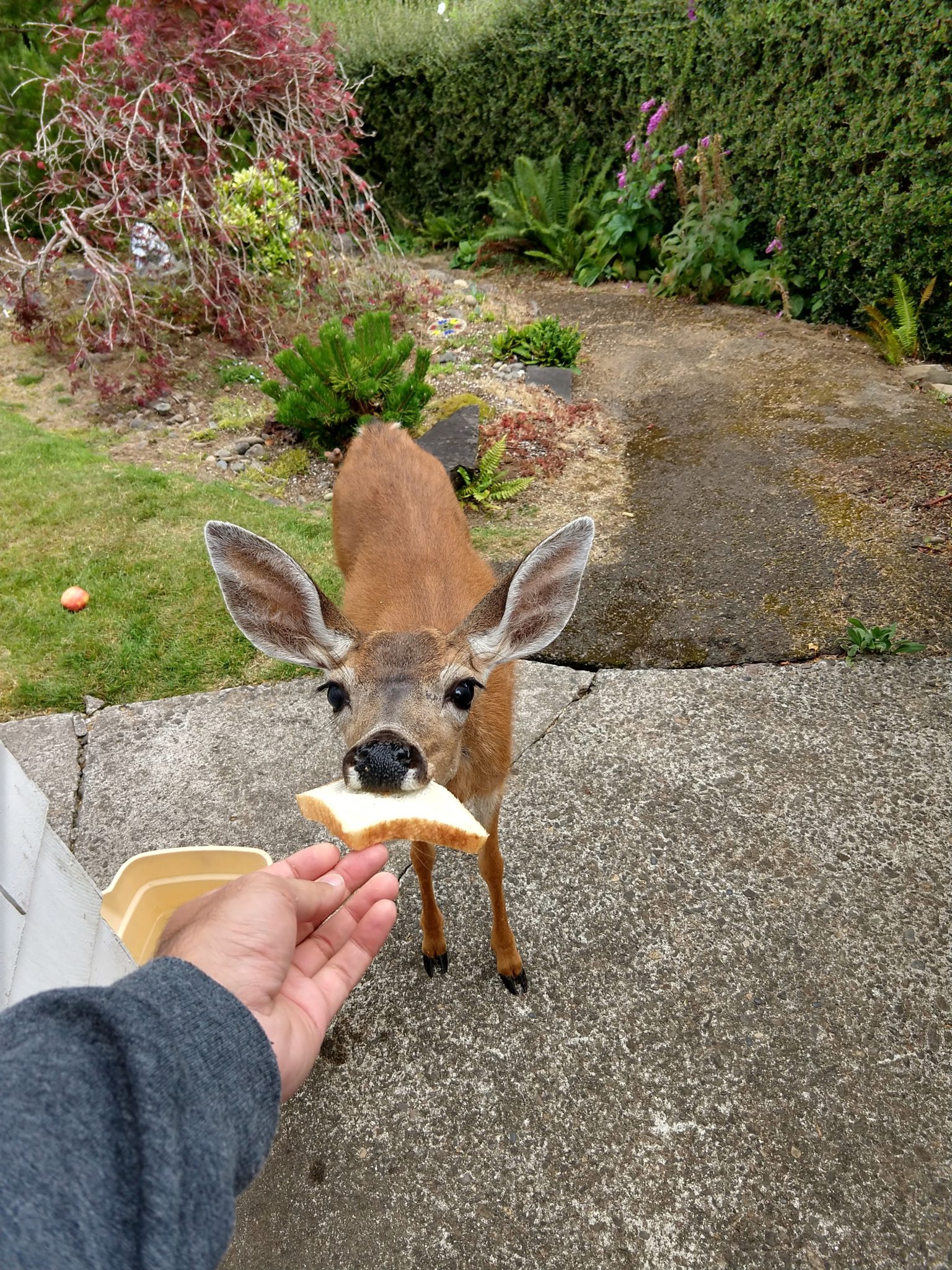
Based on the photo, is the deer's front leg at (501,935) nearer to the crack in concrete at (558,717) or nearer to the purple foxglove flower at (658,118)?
the crack in concrete at (558,717)

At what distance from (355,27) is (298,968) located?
15.4 m

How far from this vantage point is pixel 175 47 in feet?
21.9

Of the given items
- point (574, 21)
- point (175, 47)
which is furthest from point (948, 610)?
point (574, 21)

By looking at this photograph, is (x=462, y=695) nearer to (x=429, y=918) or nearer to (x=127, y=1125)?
(x=429, y=918)

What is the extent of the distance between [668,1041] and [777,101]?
906 cm

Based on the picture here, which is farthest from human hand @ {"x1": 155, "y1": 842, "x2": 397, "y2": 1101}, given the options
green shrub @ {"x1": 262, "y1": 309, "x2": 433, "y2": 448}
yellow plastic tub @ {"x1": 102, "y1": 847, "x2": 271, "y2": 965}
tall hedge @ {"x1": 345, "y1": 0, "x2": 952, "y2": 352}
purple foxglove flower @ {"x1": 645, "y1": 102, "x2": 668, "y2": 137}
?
purple foxglove flower @ {"x1": 645, "y1": 102, "x2": 668, "y2": 137}

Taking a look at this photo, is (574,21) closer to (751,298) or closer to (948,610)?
(751,298)

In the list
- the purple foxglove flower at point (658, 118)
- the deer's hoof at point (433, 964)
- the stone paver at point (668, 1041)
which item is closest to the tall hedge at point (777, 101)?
the purple foxglove flower at point (658, 118)

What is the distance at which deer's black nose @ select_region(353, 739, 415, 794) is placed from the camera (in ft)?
6.09

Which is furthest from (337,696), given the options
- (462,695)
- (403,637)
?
(462,695)

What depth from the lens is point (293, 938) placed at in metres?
1.67

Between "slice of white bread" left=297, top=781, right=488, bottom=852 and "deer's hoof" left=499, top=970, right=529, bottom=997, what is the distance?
1.17m

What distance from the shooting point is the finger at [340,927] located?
74.5 inches

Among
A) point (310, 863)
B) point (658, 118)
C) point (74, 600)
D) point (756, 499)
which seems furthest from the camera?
point (658, 118)
